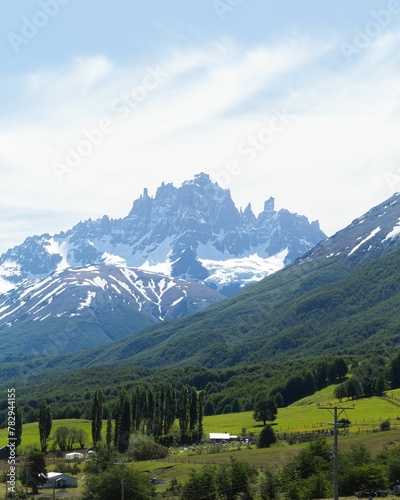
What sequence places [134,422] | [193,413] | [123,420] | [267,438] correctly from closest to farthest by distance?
[267,438], [123,420], [193,413], [134,422]

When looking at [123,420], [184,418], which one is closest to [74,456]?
[123,420]

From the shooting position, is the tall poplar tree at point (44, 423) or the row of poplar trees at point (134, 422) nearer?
the row of poplar trees at point (134, 422)

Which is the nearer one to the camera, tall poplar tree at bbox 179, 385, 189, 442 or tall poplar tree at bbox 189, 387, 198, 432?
tall poplar tree at bbox 179, 385, 189, 442

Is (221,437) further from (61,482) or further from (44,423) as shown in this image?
(61,482)

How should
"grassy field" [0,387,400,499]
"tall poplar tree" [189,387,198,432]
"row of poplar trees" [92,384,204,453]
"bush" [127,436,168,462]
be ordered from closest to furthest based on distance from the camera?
"grassy field" [0,387,400,499] → "bush" [127,436,168,462] → "row of poplar trees" [92,384,204,453] → "tall poplar tree" [189,387,198,432]

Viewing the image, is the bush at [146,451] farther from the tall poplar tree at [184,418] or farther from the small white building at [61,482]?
the tall poplar tree at [184,418]

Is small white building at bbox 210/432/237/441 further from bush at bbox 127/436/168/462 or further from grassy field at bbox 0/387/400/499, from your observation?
bush at bbox 127/436/168/462

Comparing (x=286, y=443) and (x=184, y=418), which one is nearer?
(x=286, y=443)

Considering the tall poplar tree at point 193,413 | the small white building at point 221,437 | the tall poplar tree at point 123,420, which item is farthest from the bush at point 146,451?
the tall poplar tree at point 193,413

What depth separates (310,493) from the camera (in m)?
92.8

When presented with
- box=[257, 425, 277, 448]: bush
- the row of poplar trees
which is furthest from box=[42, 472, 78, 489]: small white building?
box=[257, 425, 277, 448]: bush

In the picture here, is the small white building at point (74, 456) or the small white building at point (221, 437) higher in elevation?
the small white building at point (221, 437)

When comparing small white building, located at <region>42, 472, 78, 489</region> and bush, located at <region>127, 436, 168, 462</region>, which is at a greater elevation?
bush, located at <region>127, 436, 168, 462</region>

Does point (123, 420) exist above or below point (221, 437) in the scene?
above
